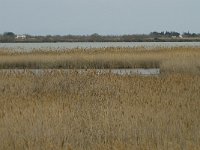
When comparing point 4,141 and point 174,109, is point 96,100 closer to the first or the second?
point 174,109

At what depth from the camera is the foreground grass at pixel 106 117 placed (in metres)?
4.52

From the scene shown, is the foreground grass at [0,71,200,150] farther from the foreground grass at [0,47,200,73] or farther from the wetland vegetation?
the foreground grass at [0,47,200,73]

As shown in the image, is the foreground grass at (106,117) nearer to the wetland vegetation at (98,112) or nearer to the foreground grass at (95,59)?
the wetland vegetation at (98,112)

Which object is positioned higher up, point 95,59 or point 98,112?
point 98,112

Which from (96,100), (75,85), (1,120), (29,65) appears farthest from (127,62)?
(1,120)

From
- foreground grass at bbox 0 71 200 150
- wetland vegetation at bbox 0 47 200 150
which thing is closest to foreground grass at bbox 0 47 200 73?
wetland vegetation at bbox 0 47 200 150

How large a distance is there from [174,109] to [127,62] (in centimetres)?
1295

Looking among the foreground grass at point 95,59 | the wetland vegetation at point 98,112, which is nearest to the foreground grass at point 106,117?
the wetland vegetation at point 98,112

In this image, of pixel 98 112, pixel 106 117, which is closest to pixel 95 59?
pixel 98 112

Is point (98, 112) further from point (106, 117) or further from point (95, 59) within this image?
point (95, 59)

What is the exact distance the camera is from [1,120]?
17.6ft

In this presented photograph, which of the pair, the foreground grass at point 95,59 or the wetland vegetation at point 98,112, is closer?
the wetland vegetation at point 98,112

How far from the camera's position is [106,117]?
5.47 m

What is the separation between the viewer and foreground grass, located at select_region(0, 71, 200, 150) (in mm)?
4523
